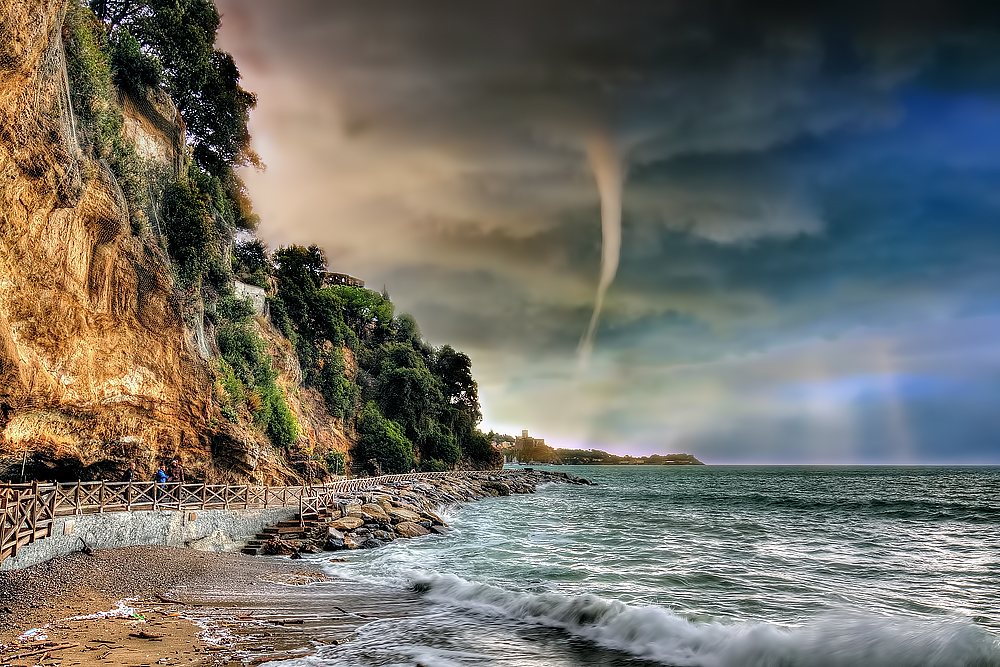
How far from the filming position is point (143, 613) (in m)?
10.2

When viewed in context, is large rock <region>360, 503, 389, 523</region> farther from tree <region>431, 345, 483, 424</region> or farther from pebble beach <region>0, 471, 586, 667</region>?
tree <region>431, 345, 483, 424</region>

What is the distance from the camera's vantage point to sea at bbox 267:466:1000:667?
354 inches

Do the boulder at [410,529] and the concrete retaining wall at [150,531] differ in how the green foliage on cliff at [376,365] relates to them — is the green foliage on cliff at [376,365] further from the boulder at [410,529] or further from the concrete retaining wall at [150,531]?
the concrete retaining wall at [150,531]

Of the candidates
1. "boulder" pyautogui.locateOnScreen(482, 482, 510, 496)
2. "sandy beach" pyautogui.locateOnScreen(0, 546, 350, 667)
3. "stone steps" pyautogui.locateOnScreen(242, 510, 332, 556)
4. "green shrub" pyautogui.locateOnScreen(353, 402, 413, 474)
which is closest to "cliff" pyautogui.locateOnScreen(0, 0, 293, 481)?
"stone steps" pyautogui.locateOnScreen(242, 510, 332, 556)

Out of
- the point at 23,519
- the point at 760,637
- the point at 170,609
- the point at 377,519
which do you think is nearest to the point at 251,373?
the point at 377,519

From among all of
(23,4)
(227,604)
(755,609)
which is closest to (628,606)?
(755,609)

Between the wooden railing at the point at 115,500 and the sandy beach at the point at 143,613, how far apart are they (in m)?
1.07

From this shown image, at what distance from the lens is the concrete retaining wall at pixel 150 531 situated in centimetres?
1367

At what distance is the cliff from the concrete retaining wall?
3868 millimetres

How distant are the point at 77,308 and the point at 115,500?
671 cm

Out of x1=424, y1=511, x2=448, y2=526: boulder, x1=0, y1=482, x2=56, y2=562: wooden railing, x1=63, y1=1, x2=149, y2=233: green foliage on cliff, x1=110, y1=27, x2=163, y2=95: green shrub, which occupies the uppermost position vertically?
x1=110, y1=27, x2=163, y2=95: green shrub

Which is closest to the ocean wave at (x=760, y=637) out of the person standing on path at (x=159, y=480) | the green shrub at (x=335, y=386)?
the person standing on path at (x=159, y=480)

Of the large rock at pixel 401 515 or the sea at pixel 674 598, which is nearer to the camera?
the sea at pixel 674 598

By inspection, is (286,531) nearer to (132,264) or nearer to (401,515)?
(401,515)
